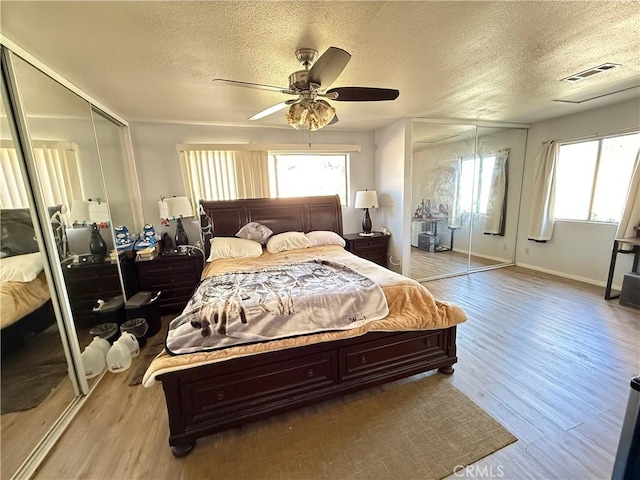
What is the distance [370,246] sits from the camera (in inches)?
167

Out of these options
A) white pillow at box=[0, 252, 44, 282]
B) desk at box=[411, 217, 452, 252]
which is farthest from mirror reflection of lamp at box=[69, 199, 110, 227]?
desk at box=[411, 217, 452, 252]

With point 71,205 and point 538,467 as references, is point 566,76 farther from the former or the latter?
point 71,205

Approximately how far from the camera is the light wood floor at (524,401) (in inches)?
57.8

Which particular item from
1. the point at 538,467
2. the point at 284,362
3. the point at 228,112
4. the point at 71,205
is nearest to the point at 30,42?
the point at 71,205

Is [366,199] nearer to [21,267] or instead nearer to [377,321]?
[377,321]

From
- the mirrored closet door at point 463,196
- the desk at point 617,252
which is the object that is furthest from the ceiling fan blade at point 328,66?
the desk at point 617,252

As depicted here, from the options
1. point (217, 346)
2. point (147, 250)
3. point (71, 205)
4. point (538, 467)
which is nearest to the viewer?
point (538, 467)

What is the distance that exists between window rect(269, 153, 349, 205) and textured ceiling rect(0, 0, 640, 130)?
129cm

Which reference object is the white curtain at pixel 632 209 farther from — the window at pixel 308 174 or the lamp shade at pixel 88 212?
the lamp shade at pixel 88 212

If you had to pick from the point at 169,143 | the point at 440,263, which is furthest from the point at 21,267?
the point at 440,263

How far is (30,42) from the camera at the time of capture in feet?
5.44

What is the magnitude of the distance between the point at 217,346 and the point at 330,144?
3.55 metres

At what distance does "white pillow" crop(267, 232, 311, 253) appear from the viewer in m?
3.40

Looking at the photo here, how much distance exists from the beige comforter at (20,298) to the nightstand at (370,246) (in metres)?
3.28
